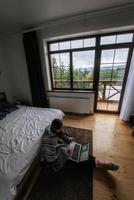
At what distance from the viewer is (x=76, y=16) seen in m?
2.16

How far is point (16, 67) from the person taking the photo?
10.6ft

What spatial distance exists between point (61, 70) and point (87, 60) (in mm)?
808

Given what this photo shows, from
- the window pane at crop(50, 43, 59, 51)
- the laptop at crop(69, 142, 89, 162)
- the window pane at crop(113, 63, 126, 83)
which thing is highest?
the window pane at crop(50, 43, 59, 51)

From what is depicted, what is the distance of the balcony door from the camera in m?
2.52

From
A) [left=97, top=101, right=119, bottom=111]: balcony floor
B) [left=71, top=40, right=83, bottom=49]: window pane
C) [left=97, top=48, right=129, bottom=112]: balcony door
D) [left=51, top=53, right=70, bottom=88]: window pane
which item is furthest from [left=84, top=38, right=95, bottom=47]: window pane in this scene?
[left=97, top=101, right=119, bottom=111]: balcony floor

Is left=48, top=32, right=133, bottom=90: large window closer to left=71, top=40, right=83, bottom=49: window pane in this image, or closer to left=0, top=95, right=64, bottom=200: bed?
left=71, top=40, right=83, bottom=49: window pane

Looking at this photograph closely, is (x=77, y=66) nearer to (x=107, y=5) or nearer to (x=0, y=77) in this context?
(x=107, y=5)

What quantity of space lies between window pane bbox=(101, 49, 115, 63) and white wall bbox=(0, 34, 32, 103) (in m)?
2.21

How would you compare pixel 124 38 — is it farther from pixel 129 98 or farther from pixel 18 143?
pixel 18 143

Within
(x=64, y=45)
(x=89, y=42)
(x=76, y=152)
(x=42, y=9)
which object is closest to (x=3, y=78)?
(x=64, y=45)

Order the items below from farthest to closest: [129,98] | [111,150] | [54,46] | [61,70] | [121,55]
A: [61,70]
[54,46]
[121,55]
[129,98]
[111,150]

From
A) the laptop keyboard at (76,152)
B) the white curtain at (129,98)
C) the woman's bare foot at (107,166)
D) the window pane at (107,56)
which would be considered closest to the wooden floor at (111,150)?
the woman's bare foot at (107,166)

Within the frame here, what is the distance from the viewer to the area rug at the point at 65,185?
1.20 meters

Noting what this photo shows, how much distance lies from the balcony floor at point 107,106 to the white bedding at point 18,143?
1565 mm
